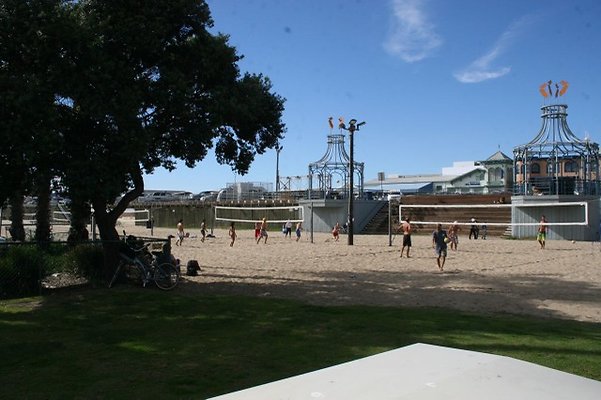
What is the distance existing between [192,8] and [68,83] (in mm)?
3350

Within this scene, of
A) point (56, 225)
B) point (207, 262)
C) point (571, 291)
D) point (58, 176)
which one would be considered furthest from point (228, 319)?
point (56, 225)

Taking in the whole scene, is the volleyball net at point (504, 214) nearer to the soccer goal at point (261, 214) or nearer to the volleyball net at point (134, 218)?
the soccer goal at point (261, 214)

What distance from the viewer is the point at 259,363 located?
6.46m

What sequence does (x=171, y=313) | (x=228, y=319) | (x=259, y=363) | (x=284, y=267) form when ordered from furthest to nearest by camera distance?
1. (x=284, y=267)
2. (x=171, y=313)
3. (x=228, y=319)
4. (x=259, y=363)

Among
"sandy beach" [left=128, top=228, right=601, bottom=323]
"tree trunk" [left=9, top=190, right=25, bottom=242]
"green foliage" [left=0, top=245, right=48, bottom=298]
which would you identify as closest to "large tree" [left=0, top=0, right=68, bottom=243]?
A: "green foliage" [left=0, top=245, right=48, bottom=298]

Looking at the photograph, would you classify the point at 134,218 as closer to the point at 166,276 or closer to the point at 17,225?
the point at 17,225

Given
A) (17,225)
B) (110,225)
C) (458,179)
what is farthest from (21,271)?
(458,179)

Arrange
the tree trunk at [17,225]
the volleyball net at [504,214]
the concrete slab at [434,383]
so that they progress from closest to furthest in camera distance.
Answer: the concrete slab at [434,383] → the tree trunk at [17,225] → the volleyball net at [504,214]

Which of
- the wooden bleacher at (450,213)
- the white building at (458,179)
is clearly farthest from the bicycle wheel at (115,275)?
the white building at (458,179)

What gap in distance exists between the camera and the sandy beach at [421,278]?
11.5 m

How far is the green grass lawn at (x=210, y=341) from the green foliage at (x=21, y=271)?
60 centimetres

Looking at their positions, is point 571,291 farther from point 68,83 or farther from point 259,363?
point 68,83

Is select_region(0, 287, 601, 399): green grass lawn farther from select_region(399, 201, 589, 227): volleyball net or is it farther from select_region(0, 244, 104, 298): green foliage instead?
select_region(399, 201, 589, 227): volleyball net

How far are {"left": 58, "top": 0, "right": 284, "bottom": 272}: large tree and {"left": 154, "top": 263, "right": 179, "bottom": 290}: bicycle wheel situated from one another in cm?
145
